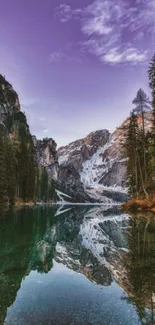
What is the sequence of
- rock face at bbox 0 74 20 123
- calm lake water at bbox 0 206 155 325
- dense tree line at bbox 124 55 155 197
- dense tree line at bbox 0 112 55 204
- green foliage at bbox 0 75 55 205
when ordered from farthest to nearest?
1. rock face at bbox 0 74 20 123
2. green foliage at bbox 0 75 55 205
3. dense tree line at bbox 0 112 55 204
4. dense tree line at bbox 124 55 155 197
5. calm lake water at bbox 0 206 155 325

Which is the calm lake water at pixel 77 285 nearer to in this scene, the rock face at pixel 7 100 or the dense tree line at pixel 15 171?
the dense tree line at pixel 15 171

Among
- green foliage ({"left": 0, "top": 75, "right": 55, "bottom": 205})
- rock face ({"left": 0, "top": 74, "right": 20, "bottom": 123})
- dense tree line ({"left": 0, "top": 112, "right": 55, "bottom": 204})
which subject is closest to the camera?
dense tree line ({"left": 0, "top": 112, "right": 55, "bottom": 204})

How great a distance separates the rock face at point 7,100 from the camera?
478 feet

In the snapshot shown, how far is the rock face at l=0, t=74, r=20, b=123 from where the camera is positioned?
146 m

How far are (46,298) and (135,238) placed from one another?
35.1 ft

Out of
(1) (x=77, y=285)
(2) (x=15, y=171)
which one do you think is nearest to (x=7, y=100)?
(2) (x=15, y=171)

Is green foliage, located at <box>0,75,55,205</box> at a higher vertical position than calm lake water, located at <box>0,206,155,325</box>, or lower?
higher

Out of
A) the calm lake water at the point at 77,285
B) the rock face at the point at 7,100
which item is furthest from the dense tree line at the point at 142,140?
the rock face at the point at 7,100

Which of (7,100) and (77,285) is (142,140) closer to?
(77,285)

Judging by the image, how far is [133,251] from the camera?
44.3 ft

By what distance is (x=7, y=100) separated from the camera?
154875 mm

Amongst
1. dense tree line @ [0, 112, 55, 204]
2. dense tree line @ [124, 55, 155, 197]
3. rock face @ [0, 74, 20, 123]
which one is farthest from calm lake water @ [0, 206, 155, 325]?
rock face @ [0, 74, 20, 123]

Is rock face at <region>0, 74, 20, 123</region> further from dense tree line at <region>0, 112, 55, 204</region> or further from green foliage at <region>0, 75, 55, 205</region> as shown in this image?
dense tree line at <region>0, 112, 55, 204</region>

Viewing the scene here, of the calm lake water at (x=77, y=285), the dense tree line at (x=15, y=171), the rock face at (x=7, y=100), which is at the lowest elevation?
the calm lake water at (x=77, y=285)
